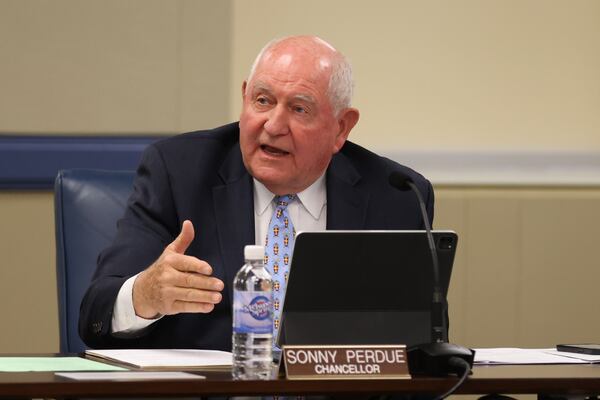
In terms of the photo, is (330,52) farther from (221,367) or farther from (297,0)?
(297,0)

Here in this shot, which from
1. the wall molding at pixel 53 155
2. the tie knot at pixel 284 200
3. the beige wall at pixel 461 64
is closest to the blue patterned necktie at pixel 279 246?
the tie knot at pixel 284 200

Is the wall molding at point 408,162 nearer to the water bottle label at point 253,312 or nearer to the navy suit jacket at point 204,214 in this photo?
the navy suit jacket at point 204,214

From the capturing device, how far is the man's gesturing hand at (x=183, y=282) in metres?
1.89

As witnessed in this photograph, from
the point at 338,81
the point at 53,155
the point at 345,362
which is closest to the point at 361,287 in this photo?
the point at 345,362

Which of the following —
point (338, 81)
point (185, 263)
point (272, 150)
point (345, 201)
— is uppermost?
point (338, 81)

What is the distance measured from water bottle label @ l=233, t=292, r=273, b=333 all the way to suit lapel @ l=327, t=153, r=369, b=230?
0.82 metres

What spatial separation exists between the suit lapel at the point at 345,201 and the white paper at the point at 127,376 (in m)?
0.92

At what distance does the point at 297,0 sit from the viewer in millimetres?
3760

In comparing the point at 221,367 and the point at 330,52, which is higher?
the point at 330,52

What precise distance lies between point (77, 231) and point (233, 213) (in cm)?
42

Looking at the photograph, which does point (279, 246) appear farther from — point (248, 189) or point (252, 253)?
point (252, 253)

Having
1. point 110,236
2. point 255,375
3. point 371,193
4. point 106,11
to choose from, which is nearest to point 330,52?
point 371,193

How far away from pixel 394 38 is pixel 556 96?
2.08 feet

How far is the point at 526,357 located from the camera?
209 centimetres
